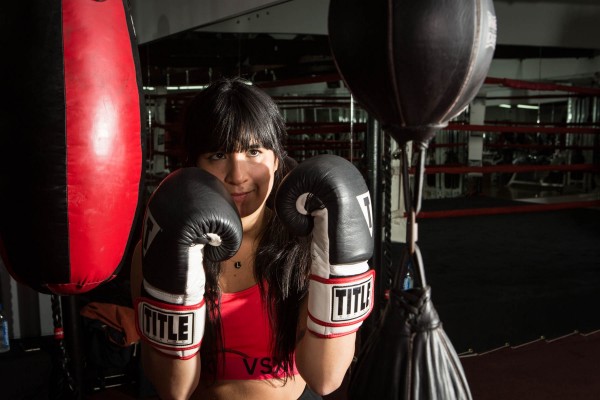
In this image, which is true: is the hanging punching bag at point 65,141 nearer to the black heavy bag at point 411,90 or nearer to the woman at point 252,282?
the woman at point 252,282

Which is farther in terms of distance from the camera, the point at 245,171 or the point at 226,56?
the point at 226,56

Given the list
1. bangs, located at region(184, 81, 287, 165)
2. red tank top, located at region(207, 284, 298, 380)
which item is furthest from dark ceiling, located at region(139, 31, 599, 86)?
red tank top, located at region(207, 284, 298, 380)

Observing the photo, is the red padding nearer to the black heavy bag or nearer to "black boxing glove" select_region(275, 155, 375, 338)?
"black boxing glove" select_region(275, 155, 375, 338)

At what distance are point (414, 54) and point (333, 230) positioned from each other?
0.42 metres

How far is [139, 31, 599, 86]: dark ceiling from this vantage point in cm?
411

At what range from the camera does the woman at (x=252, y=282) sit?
97 centimetres

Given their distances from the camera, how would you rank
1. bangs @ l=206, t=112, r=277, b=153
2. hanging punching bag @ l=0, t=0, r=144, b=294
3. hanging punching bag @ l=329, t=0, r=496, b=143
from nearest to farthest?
hanging punching bag @ l=329, t=0, r=496, b=143 → hanging punching bag @ l=0, t=0, r=144, b=294 → bangs @ l=206, t=112, r=277, b=153

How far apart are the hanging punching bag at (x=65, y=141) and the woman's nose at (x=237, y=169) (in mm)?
231

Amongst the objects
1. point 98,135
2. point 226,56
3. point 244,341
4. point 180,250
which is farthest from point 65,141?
point 226,56

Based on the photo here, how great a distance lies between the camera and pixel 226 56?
13.8 feet

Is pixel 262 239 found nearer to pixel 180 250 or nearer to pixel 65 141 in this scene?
pixel 180 250

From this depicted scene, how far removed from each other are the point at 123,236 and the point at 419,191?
508mm

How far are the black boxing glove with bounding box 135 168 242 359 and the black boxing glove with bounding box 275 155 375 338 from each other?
0.11 meters

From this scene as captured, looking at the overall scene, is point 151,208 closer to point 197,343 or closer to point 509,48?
point 197,343
